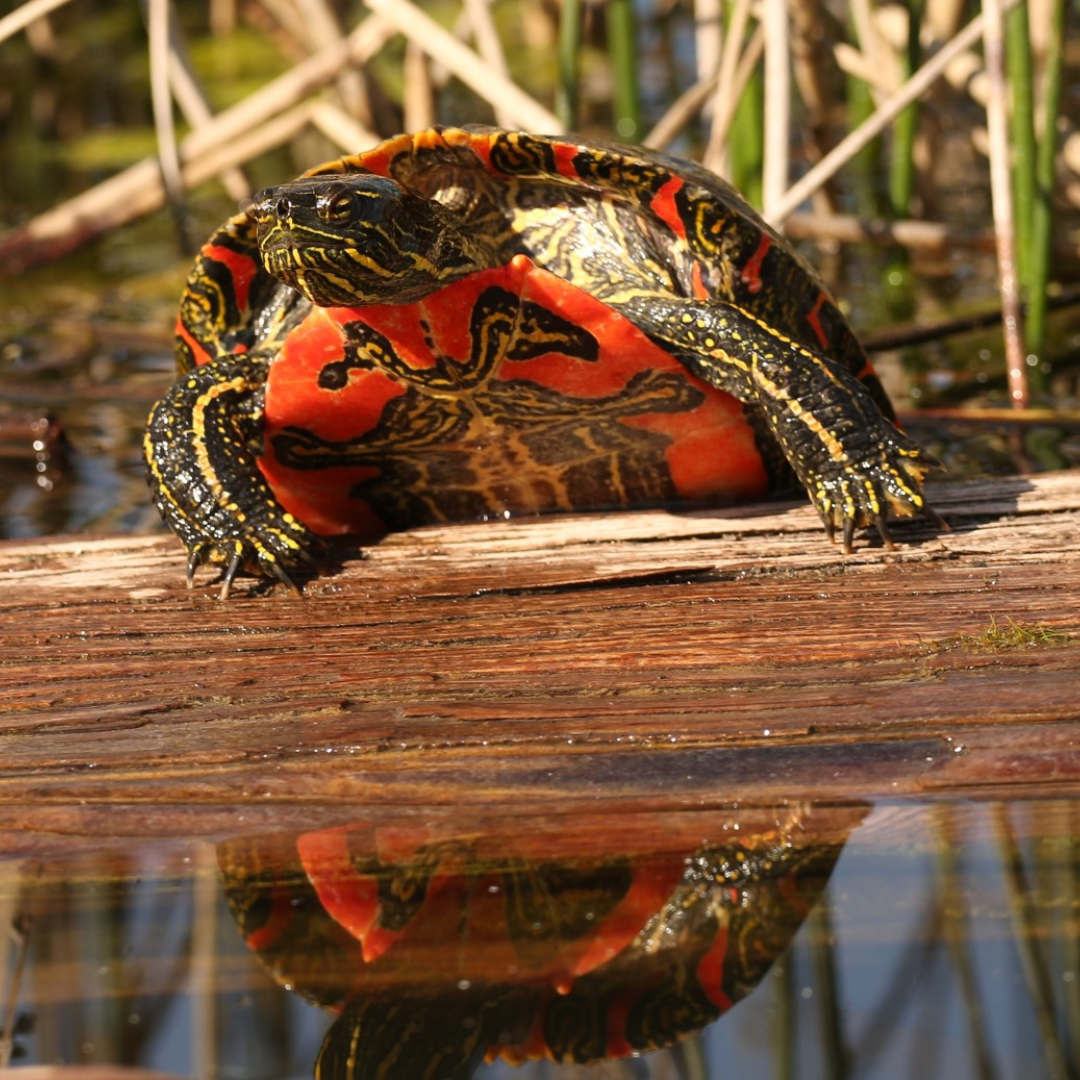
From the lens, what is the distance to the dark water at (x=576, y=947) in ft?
6.11

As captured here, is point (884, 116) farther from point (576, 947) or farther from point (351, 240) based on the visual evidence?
point (576, 947)

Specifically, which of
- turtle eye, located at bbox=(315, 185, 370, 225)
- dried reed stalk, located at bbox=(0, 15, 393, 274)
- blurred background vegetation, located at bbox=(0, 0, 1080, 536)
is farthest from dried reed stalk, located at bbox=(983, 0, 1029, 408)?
dried reed stalk, located at bbox=(0, 15, 393, 274)

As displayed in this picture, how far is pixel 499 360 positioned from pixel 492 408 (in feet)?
0.54

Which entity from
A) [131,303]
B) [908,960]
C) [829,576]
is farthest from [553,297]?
[131,303]

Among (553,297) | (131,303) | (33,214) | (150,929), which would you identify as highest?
(33,214)

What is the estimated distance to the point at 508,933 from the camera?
6.80 ft

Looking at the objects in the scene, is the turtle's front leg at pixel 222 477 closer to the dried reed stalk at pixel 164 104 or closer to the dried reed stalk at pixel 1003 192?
the dried reed stalk at pixel 1003 192

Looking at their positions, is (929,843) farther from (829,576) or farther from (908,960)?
(829,576)

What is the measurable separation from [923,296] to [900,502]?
371 cm

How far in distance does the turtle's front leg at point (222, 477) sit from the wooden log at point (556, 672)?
0.09 metres

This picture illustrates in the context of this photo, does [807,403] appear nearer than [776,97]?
Yes

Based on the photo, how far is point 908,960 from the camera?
1953mm

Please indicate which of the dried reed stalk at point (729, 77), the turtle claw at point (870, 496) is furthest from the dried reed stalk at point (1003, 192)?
the turtle claw at point (870, 496)

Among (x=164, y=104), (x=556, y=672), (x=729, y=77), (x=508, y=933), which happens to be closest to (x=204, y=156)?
(x=164, y=104)
